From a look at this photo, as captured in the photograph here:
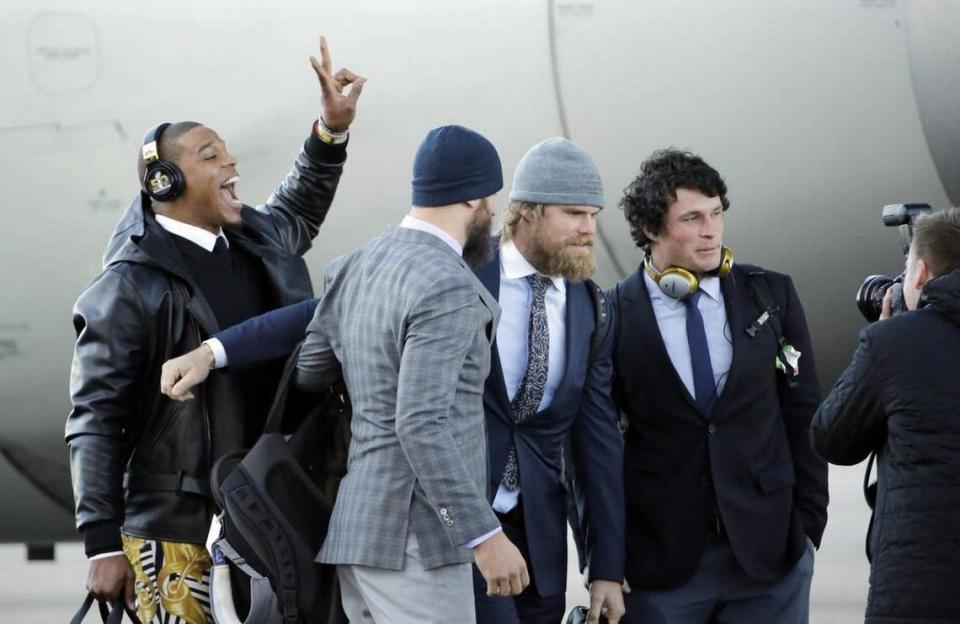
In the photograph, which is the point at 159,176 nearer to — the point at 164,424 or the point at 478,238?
the point at 164,424

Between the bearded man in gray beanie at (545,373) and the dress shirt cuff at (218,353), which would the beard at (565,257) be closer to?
the bearded man in gray beanie at (545,373)

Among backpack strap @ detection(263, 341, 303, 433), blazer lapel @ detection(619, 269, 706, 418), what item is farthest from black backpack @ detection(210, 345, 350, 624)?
blazer lapel @ detection(619, 269, 706, 418)

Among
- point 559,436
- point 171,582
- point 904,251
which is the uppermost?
point 904,251

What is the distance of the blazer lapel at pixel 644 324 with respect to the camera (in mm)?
3600

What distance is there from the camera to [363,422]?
2949 mm

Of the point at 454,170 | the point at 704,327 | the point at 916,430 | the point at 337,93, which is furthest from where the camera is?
the point at 337,93

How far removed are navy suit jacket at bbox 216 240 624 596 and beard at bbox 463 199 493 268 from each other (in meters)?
0.31

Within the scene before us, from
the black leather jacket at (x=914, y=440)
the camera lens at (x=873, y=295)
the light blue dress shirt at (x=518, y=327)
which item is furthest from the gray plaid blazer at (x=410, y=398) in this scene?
the camera lens at (x=873, y=295)

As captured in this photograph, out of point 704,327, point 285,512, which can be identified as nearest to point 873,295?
point 704,327

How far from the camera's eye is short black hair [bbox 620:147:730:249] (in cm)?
367

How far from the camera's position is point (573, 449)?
3.56 metres

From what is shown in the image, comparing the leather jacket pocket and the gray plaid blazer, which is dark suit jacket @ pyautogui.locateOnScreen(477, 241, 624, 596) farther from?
the leather jacket pocket

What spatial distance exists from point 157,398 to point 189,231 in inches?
14.9

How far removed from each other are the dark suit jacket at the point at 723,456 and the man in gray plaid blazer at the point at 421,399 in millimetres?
736
